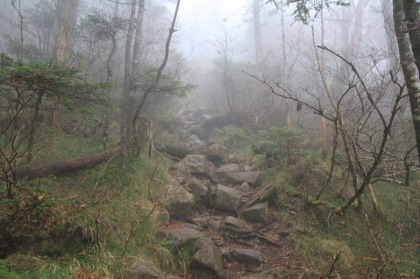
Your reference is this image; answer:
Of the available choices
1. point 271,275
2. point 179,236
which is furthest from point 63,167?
point 271,275

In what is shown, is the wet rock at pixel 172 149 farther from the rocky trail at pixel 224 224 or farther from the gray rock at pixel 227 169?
the gray rock at pixel 227 169

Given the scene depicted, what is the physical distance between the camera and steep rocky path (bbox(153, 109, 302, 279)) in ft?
12.9

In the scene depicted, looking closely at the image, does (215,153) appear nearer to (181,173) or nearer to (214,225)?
(181,173)

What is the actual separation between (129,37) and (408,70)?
7.26 metres

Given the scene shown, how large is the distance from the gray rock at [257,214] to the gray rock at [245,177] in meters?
1.59

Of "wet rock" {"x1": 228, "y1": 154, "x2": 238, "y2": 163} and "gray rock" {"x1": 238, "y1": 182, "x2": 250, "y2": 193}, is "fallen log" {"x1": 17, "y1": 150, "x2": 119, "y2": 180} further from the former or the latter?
"wet rock" {"x1": 228, "y1": 154, "x2": 238, "y2": 163}

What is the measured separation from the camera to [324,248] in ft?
13.3

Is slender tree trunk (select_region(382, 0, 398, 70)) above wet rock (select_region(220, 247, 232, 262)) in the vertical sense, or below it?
above

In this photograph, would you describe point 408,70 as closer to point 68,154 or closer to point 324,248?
point 324,248

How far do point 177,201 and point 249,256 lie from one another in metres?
1.98

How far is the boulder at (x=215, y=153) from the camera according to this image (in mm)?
9125

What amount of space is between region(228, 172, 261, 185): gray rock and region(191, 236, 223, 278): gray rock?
11.2 feet

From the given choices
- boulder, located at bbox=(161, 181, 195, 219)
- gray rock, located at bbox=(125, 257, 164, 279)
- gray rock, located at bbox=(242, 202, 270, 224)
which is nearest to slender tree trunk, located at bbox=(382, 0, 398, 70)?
gray rock, located at bbox=(242, 202, 270, 224)

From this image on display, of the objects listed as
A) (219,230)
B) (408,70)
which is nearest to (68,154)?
(219,230)
